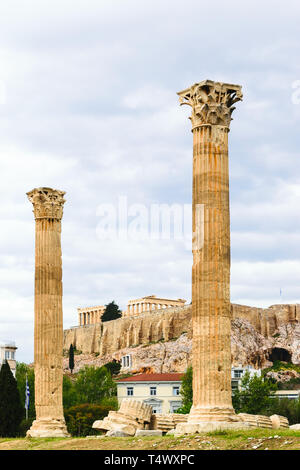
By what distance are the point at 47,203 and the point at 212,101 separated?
11.4 m

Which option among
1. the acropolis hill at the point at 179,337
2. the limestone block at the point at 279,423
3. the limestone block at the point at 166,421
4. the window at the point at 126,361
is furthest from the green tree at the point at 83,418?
the window at the point at 126,361

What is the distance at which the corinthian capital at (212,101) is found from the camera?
81.6 ft

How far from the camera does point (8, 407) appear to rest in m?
59.4

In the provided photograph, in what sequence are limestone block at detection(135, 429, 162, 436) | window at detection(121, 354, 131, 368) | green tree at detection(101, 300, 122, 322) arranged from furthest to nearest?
1. green tree at detection(101, 300, 122, 322)
2. window at detection(121, 354, 131, 368)
3. limestone block at detection(135, 429, 162, 436)

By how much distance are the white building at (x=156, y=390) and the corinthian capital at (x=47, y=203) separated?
180ft

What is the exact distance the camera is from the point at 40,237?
3400 cm

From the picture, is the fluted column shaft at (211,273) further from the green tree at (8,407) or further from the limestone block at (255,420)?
the green tree at (8,407)

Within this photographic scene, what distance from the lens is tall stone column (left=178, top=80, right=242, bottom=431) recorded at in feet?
77.2

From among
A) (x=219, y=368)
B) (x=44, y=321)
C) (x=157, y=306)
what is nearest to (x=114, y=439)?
(x=219, y=368)

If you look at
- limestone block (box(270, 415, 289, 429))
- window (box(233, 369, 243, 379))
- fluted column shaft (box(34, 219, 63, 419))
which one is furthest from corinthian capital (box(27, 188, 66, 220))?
window (box(233, 369, 243, 379))

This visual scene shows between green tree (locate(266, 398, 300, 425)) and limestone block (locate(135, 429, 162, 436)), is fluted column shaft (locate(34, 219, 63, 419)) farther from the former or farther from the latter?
green tree (locate(266, 398, 300, 425))

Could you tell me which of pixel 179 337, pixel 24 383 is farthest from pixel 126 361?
pixel 24 383

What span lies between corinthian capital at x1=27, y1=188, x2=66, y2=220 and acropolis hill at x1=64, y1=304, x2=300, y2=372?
86369 millimetres

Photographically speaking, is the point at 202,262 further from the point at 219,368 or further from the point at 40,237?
the point at 40,237
